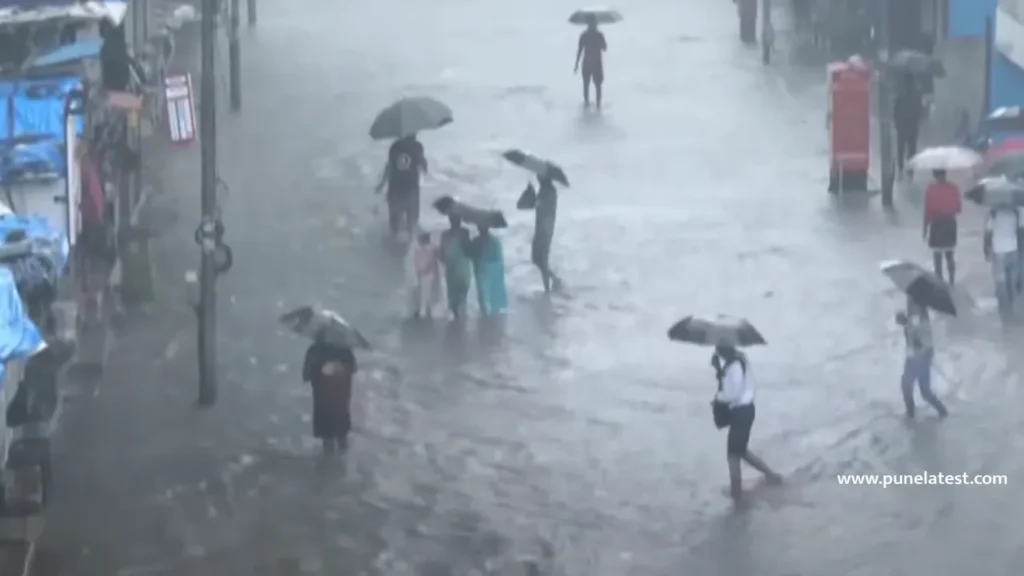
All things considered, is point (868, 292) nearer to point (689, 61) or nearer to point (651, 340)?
point (651, 340)

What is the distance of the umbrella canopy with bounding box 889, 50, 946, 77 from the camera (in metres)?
26.2

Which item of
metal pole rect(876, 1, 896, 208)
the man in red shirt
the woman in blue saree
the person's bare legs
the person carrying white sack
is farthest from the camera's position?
metal pole rect(876, 1, 896, 208)

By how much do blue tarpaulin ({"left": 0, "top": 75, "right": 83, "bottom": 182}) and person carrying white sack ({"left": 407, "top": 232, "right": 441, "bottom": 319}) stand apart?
3547mm

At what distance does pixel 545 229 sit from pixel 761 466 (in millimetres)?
6290

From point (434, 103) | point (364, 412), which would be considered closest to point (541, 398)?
point (364, 412)

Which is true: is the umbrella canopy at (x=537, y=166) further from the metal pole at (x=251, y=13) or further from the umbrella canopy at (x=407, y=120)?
the metal pole at (x=251, y=13)

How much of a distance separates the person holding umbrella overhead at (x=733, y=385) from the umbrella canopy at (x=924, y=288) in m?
1.82

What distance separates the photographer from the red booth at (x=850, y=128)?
84.4 feet

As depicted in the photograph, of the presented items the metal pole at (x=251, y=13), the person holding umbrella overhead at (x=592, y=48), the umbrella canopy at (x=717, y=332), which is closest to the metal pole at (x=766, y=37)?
the person holding umbrella overhead at (x=592, y=48)

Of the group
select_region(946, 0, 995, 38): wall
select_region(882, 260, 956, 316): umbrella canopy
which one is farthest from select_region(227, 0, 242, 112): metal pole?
select_region(882, 260, 956, 316): umbrella canopy

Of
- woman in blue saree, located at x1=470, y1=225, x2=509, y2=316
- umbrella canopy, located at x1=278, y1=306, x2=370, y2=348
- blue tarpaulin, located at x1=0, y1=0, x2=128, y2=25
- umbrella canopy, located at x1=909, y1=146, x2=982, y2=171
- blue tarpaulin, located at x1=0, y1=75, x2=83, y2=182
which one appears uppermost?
blue tarpaulin, located at x1=0, y1=0, x2=128, y2=25

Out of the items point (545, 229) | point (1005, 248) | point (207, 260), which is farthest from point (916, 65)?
point (207, 260)

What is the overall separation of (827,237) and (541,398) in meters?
6.49

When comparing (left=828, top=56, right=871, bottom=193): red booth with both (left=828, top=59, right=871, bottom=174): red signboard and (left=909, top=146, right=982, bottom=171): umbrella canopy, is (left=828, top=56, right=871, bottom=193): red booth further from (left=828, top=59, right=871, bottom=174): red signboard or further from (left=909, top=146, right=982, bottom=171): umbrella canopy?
(left=909, top=146, right=982, bottom=171): umbrella canopy
